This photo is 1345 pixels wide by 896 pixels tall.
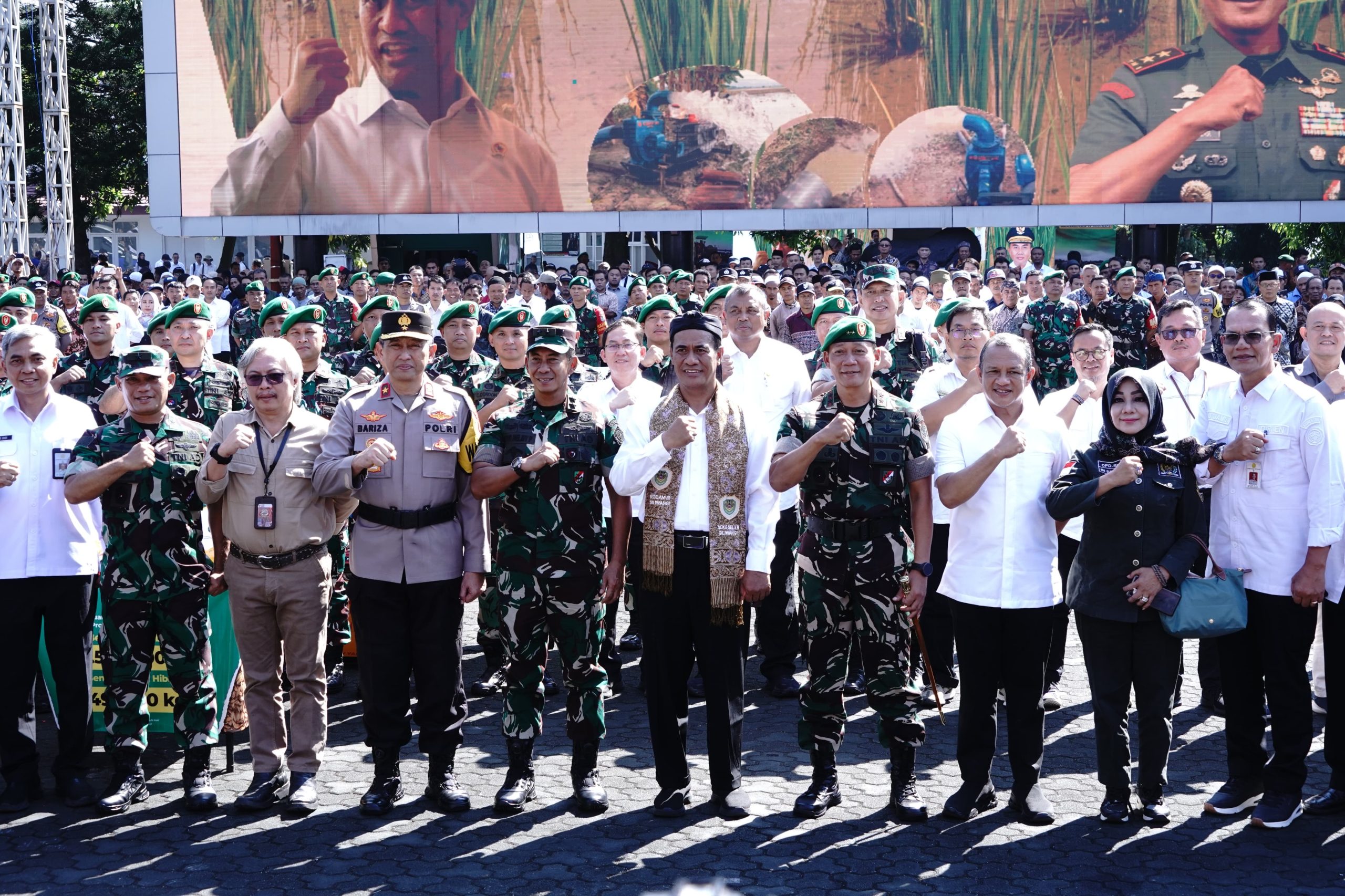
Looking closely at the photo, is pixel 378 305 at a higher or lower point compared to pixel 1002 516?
higher

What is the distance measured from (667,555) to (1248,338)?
8.20 ft

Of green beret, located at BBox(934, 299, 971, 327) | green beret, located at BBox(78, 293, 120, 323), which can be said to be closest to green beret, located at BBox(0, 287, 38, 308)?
green beret, located at BBox(78, 293, 120, 323)

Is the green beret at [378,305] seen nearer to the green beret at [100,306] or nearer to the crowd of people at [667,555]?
the green beret at [100,306]

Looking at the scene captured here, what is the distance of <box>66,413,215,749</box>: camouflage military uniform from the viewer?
5770mm

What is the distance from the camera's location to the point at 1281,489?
5500mm

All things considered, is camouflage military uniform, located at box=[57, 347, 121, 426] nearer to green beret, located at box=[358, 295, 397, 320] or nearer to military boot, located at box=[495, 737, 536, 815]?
green beret, located at box=[358, 295, 397, 320]

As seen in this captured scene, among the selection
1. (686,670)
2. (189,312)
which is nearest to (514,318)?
(189,312)

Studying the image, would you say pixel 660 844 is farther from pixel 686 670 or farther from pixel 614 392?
pixel 614 392

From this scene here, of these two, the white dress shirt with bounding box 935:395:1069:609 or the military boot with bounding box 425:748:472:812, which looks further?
the military boot with bounding box 425:748:472:812

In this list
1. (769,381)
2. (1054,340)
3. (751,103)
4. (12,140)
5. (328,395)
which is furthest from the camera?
(751,103)

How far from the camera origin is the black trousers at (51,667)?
19.2ft

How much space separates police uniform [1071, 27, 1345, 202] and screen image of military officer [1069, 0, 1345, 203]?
2cm

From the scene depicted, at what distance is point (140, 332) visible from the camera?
13867 mm

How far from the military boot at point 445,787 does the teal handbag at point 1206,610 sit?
288 cm
